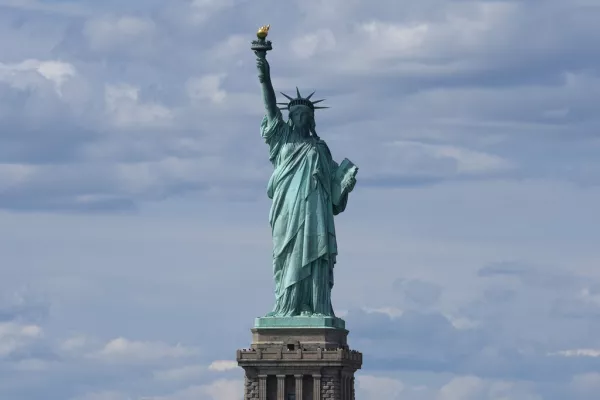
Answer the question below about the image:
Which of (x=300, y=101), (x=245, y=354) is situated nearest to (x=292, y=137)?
(x=300, y=101)

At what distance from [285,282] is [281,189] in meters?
4.32

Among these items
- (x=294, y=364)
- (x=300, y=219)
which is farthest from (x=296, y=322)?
(x=300, y=219)

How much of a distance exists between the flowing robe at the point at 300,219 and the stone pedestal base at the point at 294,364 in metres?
1.19

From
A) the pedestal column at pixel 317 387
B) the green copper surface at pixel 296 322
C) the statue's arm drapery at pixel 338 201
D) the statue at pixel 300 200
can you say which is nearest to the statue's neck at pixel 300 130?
the statue at pixel 300 200

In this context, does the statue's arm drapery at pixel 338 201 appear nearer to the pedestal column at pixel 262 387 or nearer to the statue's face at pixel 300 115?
the statue's face at pixel 300 115

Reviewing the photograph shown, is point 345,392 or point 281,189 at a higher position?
point 281,189

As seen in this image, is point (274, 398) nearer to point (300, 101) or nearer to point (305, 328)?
point (305, 328)

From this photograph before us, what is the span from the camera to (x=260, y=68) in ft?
410

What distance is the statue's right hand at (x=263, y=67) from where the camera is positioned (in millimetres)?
124812

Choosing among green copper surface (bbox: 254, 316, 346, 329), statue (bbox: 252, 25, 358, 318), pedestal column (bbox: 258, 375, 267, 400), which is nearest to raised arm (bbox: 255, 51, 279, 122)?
statue (bbox: 252, 25, 358, 318)

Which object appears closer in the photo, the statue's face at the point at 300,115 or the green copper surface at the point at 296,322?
the green copper surface at the point at 296,322

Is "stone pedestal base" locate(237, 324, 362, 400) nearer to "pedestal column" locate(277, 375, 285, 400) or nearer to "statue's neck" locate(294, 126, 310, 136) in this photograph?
"pedestal column" locate(277, 375, 285, 400)

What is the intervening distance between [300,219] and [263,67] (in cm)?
701

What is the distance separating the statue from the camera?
124625mm
